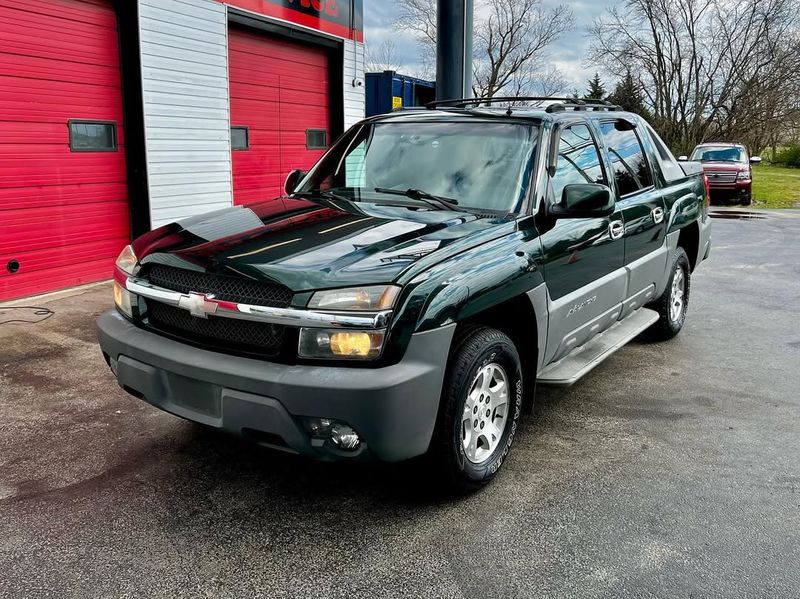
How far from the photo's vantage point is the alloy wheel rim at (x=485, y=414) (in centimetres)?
322

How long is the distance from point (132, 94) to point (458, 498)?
644 cm

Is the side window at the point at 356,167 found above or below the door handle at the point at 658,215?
above

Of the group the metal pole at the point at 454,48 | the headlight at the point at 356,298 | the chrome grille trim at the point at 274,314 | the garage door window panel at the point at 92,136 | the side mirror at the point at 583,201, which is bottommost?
the chrome grille trim at the point at 274,314

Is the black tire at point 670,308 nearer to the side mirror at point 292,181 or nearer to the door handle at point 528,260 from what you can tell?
the door handle at point 528,260

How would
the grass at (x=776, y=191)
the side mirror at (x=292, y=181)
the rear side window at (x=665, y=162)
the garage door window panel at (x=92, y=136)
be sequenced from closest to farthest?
the side mirror at (x=292, y=181), the rear side window at (x=665, y=162), the garage door window panel at (x=92, y=136), the grass at (x=776, y=191)

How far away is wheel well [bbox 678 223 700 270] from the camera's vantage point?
606 centimetres

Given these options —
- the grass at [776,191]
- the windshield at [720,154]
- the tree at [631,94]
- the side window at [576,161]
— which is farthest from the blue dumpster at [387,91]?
the tree at [631,94]

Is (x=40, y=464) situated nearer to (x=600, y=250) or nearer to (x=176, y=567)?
(x=176, y=567)

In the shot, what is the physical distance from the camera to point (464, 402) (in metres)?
3.06

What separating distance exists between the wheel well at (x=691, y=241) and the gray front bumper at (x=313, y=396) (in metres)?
3.89

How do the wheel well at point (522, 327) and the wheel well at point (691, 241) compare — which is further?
the wheel well at point (691, 241)

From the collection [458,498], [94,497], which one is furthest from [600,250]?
[94,497]

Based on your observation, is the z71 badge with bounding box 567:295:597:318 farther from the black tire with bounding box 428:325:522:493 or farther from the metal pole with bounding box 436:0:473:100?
the metal pole with bounding box 436:0:473:100

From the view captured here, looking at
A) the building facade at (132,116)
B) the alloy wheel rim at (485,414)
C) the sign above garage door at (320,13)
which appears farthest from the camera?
the sign above garage door at (320,13)
